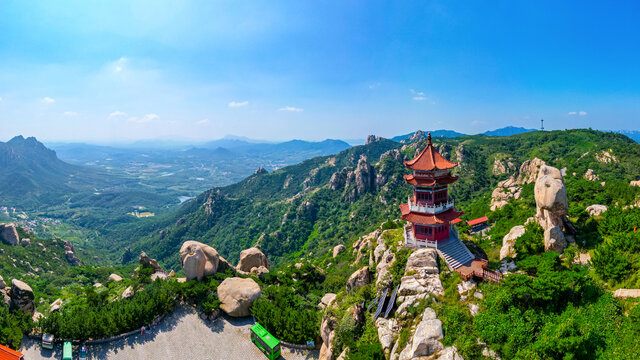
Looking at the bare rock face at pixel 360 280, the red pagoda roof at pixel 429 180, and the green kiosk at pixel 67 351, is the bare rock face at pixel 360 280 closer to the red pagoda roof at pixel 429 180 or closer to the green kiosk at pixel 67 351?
the red pagoda roof at pixel 429 180

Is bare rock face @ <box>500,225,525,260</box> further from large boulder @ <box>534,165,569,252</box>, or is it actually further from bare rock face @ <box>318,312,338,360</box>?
bare rock face @ <box>318,312,338,360</box>

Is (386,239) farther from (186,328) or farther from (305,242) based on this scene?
(305,242)

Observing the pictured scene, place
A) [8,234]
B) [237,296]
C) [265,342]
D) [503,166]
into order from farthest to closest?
1. [503,166]
2. [8,234]
3. [237,296]
4. [265,342]

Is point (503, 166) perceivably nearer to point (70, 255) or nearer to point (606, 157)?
point (606, 157)

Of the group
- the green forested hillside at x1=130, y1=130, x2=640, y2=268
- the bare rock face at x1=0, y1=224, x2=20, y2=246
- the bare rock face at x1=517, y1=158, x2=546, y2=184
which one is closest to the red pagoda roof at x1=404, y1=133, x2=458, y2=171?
the green forested hillside at x1=130, y1=130, x2=640, y2=268

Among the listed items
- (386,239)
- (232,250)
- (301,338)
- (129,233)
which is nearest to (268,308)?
(301,338)

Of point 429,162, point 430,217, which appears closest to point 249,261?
point 430,217
